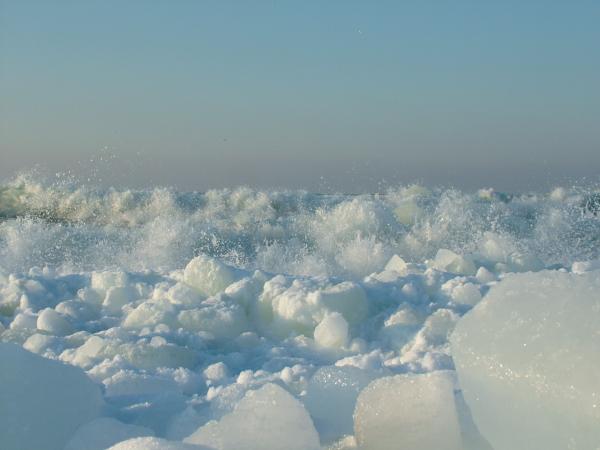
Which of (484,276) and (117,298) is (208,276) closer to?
(117,298)

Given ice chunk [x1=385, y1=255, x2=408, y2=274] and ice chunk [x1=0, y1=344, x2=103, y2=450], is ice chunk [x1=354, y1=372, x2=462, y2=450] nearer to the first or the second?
ice chunk [x1=0, y1=344, x2=103, y2=450]

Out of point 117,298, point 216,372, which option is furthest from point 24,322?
point 216,372

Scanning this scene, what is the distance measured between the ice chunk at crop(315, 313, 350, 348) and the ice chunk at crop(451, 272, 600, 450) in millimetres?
1898

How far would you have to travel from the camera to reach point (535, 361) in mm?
1533

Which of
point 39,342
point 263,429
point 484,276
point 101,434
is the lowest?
point 39,342

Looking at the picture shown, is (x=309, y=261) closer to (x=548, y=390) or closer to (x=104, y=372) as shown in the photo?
(x=104, y=372)

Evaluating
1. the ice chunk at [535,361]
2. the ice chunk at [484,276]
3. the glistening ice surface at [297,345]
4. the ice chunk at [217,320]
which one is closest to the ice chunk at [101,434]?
the glistening ice surface at [297,345]

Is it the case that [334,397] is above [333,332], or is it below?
above

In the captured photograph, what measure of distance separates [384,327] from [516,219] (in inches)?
325

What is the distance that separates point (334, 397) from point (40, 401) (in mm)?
823

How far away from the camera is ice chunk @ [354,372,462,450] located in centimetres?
168

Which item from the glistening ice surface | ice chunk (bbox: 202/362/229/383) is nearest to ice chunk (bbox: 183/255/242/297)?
the glistening ice surface

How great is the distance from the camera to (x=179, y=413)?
2186 mm

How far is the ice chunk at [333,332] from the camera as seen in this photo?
359cm
